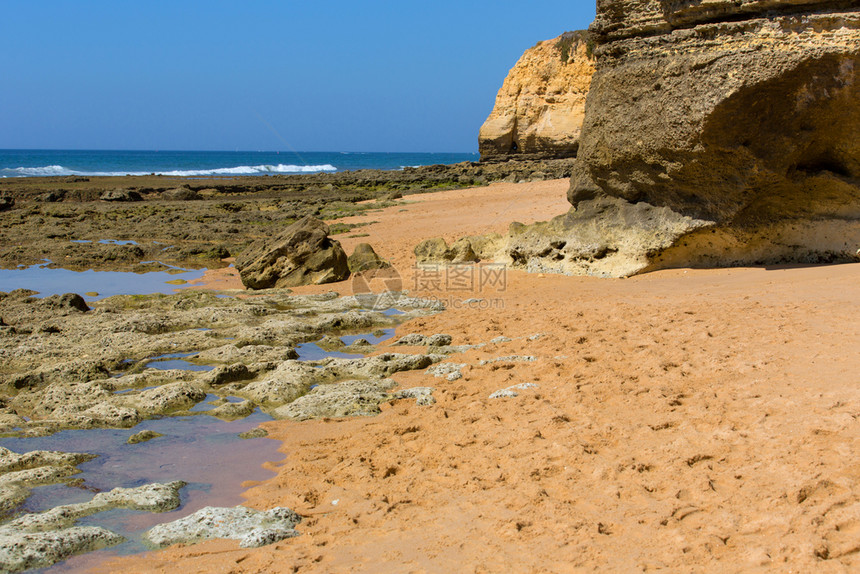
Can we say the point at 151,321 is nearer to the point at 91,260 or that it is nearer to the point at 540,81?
the point at 91,260

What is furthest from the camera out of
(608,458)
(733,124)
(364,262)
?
(364,262)

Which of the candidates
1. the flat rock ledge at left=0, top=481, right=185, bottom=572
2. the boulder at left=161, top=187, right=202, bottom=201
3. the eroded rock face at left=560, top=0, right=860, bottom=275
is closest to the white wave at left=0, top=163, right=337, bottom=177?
the boulder at left=161, top=187, right=202, bottom=201

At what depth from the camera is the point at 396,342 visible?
7160 millimetres

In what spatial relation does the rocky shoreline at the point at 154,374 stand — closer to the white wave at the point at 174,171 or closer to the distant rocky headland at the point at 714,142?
the distant rocky headland at the point at 714,142

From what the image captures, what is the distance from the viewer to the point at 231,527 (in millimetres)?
3521

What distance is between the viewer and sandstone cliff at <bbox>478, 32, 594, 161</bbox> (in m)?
40.4

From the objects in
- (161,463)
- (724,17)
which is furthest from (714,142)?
(161,463)

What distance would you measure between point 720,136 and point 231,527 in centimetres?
661

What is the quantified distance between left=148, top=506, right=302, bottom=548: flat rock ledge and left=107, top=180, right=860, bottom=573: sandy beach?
68mm

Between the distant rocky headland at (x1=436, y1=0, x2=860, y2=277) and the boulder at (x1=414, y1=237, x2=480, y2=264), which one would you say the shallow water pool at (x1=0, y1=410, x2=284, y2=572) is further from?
the boulder at (x1=414, y1=237, x2=480, y2=264)

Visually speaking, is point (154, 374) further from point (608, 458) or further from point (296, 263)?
point (296, 263)

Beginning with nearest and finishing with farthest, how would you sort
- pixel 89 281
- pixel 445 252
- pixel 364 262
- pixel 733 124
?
pixel 733 124, pixel 364 262, pixel 445 252, pixel 89 281

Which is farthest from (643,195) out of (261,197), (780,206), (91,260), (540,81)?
(540,81)

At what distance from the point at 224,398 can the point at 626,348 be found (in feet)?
10.8
